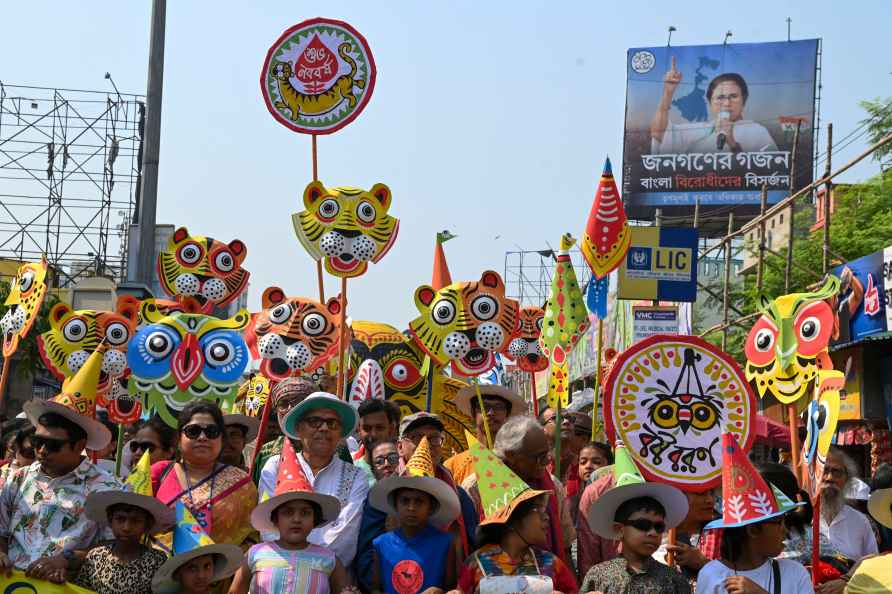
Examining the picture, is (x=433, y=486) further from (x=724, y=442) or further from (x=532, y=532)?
(x=724, y=442)

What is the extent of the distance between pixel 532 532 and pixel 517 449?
0.62 m

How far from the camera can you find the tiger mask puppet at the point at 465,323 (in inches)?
439

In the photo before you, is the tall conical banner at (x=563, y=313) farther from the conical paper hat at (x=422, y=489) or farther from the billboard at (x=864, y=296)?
the billboard at (x=864, y=296)

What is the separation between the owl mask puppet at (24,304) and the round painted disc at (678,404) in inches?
264

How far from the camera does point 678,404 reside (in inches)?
268

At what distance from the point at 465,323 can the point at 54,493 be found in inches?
229

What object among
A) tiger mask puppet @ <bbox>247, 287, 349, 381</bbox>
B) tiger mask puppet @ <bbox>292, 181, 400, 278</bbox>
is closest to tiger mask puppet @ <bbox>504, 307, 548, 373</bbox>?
tiger mask puppet @ <bbox>247, 287, 349, 381</bbox>

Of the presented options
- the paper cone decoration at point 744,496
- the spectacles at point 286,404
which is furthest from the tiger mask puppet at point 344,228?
the paper cone decoration at point 744,496

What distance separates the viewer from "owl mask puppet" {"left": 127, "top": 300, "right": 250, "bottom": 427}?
10664 mm

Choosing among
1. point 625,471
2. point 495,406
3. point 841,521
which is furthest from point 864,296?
point 625,471

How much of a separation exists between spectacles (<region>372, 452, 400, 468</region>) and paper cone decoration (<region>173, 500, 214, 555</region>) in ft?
3.65

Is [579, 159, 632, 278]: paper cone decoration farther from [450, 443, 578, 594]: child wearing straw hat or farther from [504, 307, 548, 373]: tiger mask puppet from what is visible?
[450, 443, 578, 594]: child wearing straw hat

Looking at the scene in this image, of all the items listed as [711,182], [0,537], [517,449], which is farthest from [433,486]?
[711,182]

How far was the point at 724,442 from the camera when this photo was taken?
541 centimetres
